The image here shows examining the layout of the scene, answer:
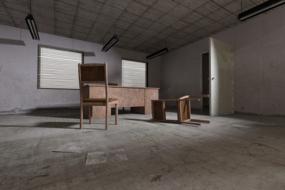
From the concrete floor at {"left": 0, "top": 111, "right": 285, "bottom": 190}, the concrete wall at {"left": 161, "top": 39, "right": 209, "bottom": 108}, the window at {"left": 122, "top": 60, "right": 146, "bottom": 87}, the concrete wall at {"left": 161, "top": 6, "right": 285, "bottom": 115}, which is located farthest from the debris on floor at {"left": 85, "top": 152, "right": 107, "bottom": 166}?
the window at {"left": 122, "top": 60, "right": 146, "bottom": 87}

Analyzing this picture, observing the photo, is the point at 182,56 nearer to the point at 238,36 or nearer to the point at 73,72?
the point at 238,36

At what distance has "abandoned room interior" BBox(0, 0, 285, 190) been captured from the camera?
113cm

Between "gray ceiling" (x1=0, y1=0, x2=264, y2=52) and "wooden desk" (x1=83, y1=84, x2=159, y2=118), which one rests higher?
"gray ceiling" (x1=0, y1=0, x2=264, y2=52)

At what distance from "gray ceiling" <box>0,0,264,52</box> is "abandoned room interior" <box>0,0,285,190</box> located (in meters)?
0.04

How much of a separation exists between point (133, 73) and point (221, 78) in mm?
4302

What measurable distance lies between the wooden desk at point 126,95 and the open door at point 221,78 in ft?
5.65

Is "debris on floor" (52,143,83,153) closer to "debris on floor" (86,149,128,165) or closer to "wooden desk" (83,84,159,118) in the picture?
"debris on floor" (86,149,128,165)

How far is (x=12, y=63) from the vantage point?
200 inches

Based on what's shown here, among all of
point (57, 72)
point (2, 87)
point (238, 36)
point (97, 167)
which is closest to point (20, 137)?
point (97, 167)

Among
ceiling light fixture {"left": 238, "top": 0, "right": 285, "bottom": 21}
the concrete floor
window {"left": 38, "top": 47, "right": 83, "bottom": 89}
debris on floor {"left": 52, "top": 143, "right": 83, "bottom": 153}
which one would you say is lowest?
the concrete floor

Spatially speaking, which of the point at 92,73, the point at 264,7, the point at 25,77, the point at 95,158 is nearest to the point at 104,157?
the point at 95,158

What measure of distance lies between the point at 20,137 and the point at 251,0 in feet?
17.9

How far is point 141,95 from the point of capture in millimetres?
4512

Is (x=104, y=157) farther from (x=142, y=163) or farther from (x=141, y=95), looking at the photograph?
(x=141, y=95)
